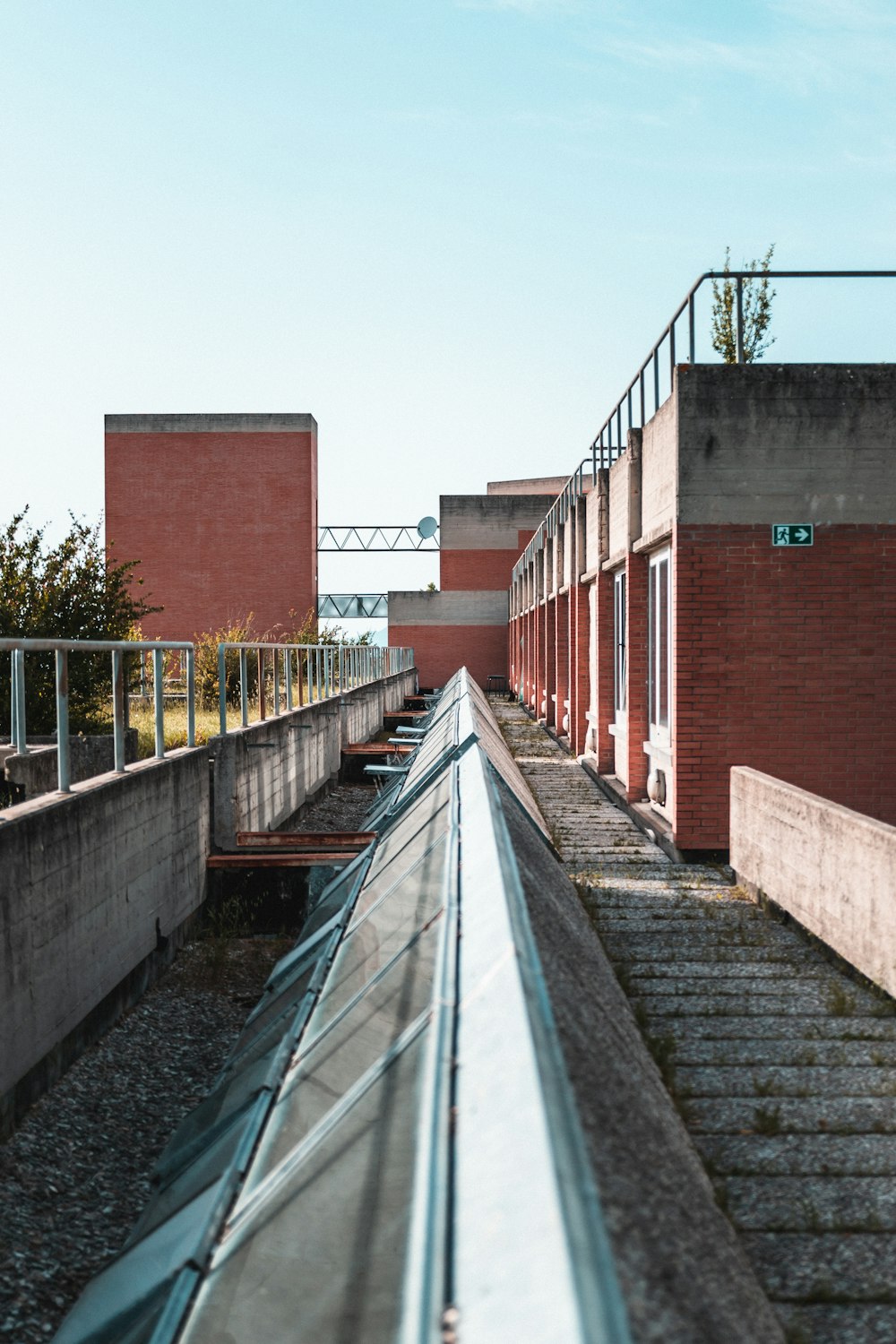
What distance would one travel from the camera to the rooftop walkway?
10.5ft

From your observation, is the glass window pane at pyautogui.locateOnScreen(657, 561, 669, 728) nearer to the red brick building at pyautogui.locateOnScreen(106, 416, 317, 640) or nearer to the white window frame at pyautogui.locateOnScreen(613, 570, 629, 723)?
the white window frame at pyautogui.locateOnScreen(613, 570, 629, 723)

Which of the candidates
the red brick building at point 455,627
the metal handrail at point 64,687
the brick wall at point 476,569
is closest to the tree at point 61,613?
the metal handrail at point 64,687

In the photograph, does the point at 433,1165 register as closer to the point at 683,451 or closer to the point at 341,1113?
the point at 341,1113

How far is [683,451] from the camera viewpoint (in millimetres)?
8930

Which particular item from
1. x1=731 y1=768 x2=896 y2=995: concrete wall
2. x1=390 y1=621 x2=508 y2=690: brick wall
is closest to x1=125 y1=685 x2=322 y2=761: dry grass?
x1=731 y1=768 x2=896 y2=995: concrete wall

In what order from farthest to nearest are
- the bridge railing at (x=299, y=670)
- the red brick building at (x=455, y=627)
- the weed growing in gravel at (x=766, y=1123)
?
the red brick building at (x=455, y=627)
the bridge railing at (x=299, y=670)
the weed growing in gravel at (x=766, y=1123)

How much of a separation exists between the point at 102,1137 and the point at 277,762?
7.62 m

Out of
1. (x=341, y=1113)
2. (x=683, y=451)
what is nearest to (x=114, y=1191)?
(x=341, y=1113)

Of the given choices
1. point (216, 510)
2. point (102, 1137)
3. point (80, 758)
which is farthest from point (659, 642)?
point (216, 510)

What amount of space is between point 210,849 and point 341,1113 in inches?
300

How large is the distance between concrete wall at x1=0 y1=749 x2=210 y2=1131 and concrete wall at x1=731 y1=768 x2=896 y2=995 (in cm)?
406

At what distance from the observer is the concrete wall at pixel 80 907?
225 inches

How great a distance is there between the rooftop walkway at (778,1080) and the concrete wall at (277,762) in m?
3.70

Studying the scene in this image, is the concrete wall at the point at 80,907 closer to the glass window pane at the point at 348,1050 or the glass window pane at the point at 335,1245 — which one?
the glass window pane at the point at 348,1050
